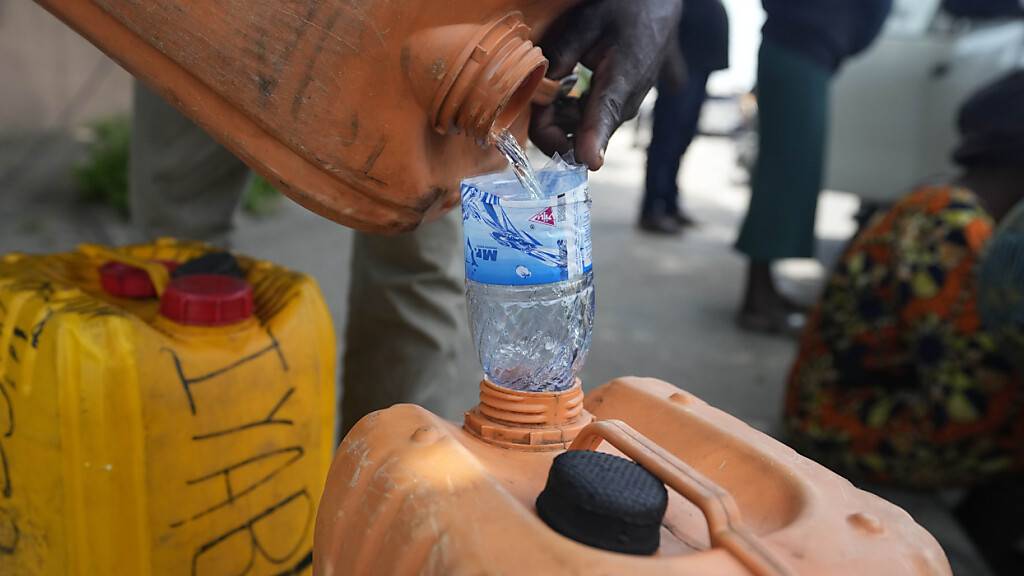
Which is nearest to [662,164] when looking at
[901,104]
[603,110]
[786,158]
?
[901,104]

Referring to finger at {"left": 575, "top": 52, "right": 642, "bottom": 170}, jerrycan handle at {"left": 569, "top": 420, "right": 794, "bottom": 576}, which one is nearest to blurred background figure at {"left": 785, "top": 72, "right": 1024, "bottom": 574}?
finger at {"left": 575, "top": 52, "right": 642, "bottom": 170}

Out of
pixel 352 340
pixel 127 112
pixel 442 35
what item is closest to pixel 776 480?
pixel 442 35

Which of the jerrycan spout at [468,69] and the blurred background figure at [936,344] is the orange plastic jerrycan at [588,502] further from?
the blurred background figure at [936,344]

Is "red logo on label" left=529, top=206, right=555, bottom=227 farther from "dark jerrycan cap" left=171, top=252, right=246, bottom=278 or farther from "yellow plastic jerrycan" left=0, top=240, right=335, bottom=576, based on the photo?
"dark jerrycan cap" left=171, top=252, right=246, bottom=278

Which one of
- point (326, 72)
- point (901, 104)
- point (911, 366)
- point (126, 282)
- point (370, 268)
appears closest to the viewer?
point (326, 72)

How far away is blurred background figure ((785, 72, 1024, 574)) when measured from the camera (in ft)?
7.59

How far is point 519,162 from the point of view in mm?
1258

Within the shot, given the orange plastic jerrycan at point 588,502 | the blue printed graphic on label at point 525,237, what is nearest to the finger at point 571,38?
the blue printed graphic on label at point 525,237

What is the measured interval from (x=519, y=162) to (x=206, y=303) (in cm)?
52

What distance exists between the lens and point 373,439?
1.10m

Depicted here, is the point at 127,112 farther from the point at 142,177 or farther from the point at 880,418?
the point at 880,418

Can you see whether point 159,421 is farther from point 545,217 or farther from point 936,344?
point 936,344

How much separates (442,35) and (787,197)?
2.93m

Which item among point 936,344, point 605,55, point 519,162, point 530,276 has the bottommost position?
point 936,344
